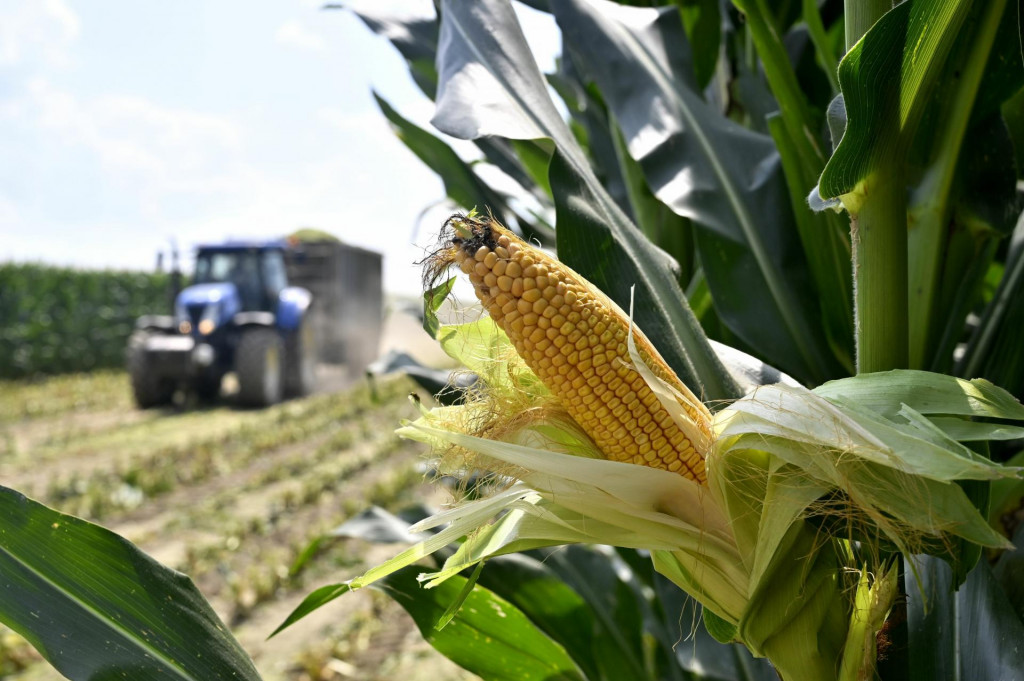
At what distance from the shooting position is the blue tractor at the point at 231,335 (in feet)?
30.6

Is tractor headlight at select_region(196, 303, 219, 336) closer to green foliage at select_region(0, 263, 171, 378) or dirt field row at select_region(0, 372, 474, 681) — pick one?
dirt field row at select_region(0, 372, 474, 681)

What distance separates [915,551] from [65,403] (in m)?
12.3

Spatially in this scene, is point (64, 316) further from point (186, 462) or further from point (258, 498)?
point (258, 498)

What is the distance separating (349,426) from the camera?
9.03 metres

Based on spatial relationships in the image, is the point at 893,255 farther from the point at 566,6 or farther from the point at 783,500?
the point at 566,6

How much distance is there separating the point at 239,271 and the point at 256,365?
1803mm

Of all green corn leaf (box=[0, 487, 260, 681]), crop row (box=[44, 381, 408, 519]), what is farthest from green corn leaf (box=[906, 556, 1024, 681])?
crop row (box=[44, 381, 408, 519])

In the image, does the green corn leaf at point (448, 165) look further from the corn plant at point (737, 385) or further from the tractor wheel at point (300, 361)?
the tractor wheel at point (300, 361)

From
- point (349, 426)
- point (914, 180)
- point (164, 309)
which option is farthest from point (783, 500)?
point (164, 309)

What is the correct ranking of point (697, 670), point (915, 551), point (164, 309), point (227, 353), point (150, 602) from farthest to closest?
point (164, 309), point (227, 353), point (697, 670), point (150, 602), point (915, 551)

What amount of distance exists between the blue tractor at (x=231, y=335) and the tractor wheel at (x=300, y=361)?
0.02 m

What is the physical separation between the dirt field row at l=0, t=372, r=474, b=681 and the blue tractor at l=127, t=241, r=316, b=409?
42 centimetres

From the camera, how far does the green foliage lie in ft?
45.8

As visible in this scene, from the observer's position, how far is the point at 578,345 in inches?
21.2
